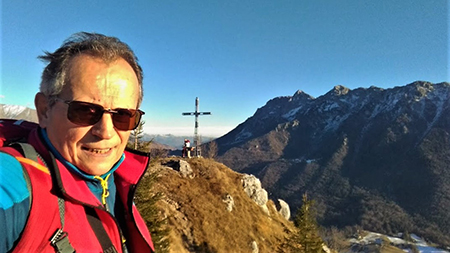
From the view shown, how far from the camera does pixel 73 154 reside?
188 cm

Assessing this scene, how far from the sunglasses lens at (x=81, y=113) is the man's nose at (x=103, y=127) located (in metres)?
0.05

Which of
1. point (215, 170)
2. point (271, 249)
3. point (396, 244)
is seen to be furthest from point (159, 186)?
point (396, 244)

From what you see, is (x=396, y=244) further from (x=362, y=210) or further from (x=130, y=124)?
(x=130, y=124)

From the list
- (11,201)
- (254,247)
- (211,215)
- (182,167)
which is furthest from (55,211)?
(182,167)

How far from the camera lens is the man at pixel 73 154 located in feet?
4.78

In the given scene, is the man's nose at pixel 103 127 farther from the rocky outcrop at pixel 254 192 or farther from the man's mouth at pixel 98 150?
the rocky outcrop at pixel 254 192

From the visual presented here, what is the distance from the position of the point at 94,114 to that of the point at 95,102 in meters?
0.09

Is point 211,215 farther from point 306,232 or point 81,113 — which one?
point 81,113

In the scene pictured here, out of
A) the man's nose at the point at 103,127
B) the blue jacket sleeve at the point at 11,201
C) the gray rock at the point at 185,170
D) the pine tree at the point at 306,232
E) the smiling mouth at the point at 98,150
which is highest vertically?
the man's nose at the point at 103,127

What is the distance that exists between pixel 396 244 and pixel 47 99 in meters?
180

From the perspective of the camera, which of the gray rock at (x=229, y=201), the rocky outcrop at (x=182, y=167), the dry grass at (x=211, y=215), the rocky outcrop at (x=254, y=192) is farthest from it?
the rocky outcrop at (x=254, y=192)

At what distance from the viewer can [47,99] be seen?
1951 millimetres

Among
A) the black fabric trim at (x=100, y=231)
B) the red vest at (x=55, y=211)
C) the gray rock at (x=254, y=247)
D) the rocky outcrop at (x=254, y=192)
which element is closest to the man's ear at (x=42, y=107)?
the red vest at (x=55, y=211)

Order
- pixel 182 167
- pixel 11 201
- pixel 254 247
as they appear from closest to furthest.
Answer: pixel 11 201
pixel 254 247
pixel 182 167
